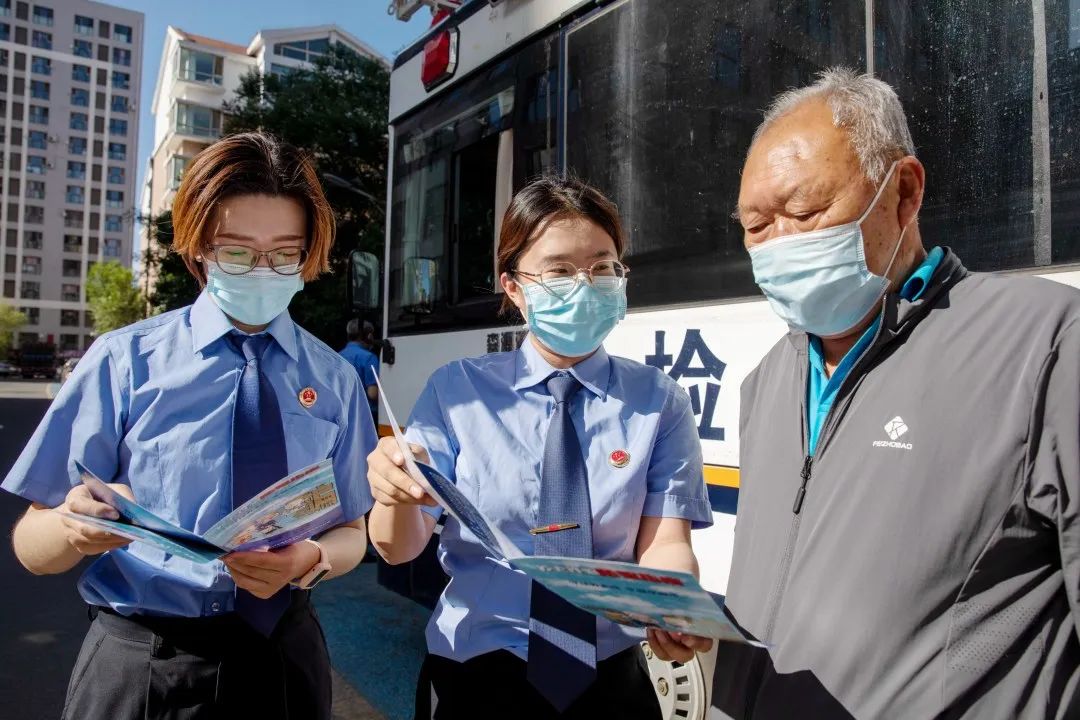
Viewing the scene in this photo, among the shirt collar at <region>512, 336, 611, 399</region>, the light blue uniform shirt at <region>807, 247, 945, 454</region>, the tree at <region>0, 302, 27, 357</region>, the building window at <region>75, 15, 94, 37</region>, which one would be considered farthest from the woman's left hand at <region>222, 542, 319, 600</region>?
the building window at <region>75, 15, 94, 37</region>

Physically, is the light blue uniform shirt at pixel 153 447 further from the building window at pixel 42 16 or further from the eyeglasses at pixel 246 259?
the building window at pixel 42 16

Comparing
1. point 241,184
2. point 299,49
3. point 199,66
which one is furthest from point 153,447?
point 199,66

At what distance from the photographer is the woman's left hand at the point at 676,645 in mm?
1336

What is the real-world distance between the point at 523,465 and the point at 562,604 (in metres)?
0.28

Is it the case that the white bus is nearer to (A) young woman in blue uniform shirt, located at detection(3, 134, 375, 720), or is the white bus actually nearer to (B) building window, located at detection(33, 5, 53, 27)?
(A) young woman in blue uniform shirt, located at detection(3, 134, 375, 720)

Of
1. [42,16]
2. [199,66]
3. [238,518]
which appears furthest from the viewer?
[42,16]

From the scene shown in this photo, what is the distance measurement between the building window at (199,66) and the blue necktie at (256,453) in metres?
60.7

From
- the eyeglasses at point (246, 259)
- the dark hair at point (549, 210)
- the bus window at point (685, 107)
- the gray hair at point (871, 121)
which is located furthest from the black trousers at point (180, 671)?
the bus window at point (685, 107)

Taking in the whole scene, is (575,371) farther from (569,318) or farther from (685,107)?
(685,107)

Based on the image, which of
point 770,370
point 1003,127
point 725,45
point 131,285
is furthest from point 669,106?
point 131,285

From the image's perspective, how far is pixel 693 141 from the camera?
253 cm

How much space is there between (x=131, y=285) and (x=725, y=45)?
77.9 metres

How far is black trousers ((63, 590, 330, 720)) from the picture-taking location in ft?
4.91

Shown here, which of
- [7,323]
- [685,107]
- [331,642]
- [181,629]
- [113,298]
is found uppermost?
[113,298]
